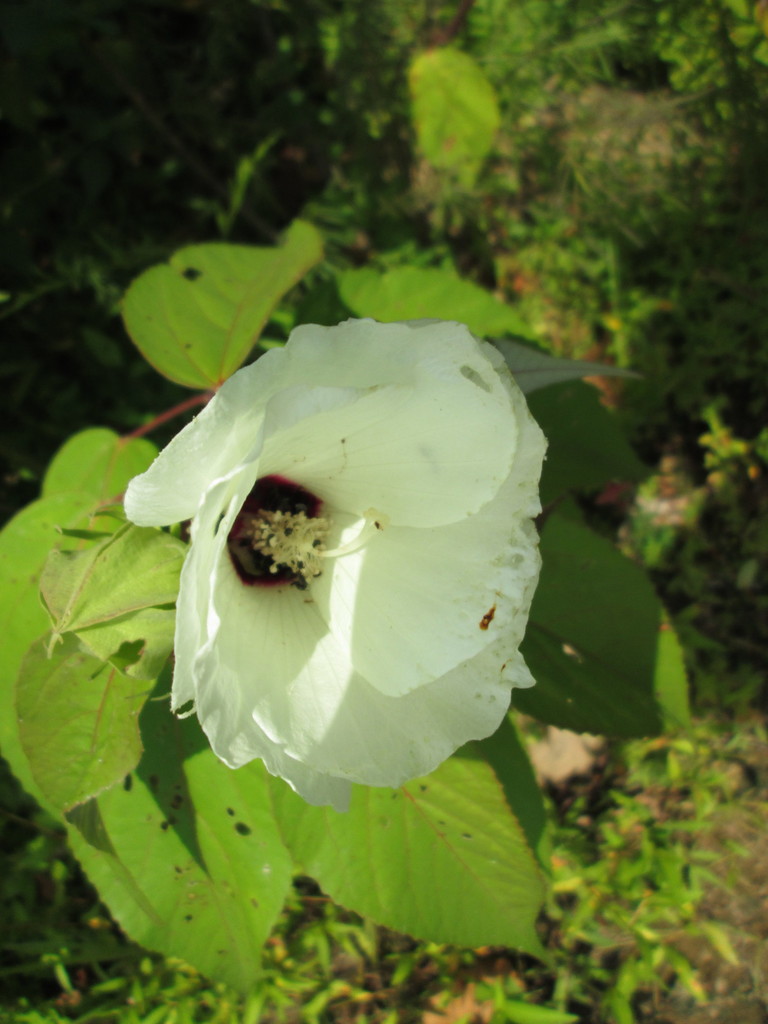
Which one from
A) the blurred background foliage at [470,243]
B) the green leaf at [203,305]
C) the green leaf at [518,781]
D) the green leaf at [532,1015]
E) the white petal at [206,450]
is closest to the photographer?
the white petal at [206,450]

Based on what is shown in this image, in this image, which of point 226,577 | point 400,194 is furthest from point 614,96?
point 226,577

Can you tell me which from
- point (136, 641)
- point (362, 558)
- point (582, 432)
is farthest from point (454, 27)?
point (136, 641)

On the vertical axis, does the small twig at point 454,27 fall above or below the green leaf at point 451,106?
above

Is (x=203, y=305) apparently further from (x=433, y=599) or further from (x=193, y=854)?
(x=193, y=854)

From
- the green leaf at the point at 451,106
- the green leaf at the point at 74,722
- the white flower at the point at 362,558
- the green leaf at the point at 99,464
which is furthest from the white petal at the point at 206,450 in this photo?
the green leaf at the point at 451,106

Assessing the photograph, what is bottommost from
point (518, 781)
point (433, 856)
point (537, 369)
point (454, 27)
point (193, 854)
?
point (518, 781)

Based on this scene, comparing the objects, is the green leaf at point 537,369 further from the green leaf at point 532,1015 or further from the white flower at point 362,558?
the green leaf at point 532,1015

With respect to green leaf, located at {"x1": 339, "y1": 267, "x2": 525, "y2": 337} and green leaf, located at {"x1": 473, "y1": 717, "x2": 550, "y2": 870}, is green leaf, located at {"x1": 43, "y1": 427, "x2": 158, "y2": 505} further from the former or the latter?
green leaf, located at {"x1": 473, "y1": 717, "x2": 550, "y2": 870}
